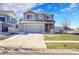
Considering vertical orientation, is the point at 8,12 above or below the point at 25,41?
above

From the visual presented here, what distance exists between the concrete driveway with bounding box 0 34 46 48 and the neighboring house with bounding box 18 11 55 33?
0.45ft

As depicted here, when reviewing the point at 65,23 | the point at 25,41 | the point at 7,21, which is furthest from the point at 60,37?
the point at 7,21

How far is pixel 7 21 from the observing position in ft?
15.7

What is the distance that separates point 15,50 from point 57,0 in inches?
54.3

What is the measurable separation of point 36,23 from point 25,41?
46 cm

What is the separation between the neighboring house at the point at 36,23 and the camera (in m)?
4.81

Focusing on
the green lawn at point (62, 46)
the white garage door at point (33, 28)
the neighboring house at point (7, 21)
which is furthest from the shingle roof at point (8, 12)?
the green lawn at point (62, 46)

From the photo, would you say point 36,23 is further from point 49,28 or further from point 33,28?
point 49,28

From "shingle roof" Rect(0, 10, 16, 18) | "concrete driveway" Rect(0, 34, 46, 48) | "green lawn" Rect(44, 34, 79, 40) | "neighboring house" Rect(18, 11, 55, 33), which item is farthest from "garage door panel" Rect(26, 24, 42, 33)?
"shingle roof" Rect(0, 10, 16, 18)

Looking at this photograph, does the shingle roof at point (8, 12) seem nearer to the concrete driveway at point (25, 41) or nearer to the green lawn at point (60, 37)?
the concrete driveway at point (25, 41)

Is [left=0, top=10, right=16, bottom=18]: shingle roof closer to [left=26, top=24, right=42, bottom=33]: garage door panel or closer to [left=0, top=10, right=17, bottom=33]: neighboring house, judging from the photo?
[left=0, top=10, right=17, bottom=33]: neighboring house

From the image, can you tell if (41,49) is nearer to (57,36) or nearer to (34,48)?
(34,48)

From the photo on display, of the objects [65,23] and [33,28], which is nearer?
[65,23]

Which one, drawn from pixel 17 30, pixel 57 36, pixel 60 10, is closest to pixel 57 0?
pixel 60 10
